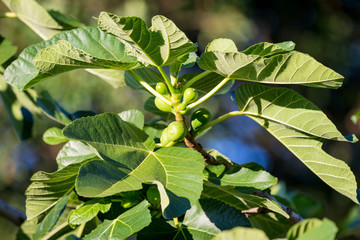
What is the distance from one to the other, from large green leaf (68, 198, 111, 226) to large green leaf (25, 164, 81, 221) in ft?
0.15

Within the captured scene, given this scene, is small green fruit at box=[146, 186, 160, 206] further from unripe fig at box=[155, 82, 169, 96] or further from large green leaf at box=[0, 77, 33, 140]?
large green leaf at box=[0, 77, 33, 140]

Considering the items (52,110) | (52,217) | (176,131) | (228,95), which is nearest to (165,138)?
(176,131)

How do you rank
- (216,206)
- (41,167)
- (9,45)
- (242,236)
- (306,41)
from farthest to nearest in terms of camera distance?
(306,41), (41,167), (9,45), (216,206), (242,236)

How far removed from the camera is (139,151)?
2.13 ft

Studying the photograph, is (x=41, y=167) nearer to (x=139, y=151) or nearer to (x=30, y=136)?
(x=30, y=136)

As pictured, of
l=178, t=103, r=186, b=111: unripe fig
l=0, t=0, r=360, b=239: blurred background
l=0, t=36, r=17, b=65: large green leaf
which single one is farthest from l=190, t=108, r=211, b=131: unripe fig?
l=0, t=0, r=360, b=239: blurred background

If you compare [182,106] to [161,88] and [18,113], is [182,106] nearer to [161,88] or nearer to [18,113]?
[161,88]

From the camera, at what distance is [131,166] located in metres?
0.61

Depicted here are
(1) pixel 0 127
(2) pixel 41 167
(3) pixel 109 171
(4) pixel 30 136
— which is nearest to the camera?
(3) pixel 109 171

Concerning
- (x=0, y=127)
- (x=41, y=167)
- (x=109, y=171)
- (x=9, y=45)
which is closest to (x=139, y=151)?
(x=109, y=171)

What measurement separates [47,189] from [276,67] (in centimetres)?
45

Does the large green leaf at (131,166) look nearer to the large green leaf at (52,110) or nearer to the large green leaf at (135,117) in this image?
the large green leaf at (135,117)

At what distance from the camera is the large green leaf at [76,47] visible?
708 mm

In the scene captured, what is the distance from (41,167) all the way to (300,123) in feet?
12.7
